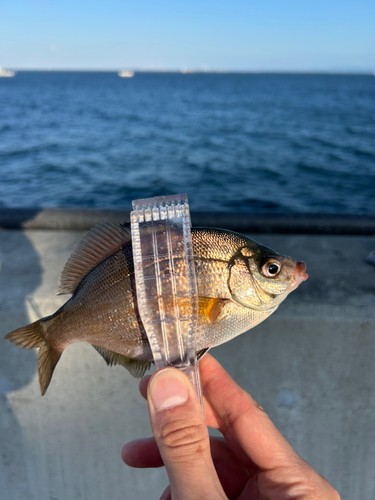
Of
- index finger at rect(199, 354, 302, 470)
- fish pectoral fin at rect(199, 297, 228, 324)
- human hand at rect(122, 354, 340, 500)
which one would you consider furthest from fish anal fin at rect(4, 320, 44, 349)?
index finger at rect(199, 354, 302, 470)

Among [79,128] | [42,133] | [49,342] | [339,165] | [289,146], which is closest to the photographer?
[49,342]

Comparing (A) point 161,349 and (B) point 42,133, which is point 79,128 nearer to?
(B) point 42,133

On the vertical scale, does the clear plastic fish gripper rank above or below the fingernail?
above

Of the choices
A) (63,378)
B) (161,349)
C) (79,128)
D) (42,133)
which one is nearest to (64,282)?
(161,349)

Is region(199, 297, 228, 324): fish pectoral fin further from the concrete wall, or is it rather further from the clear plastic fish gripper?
the concrete wall

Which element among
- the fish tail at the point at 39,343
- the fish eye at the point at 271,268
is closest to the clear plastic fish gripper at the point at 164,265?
the fish eye at the point at 271,268

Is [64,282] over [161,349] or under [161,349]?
over
